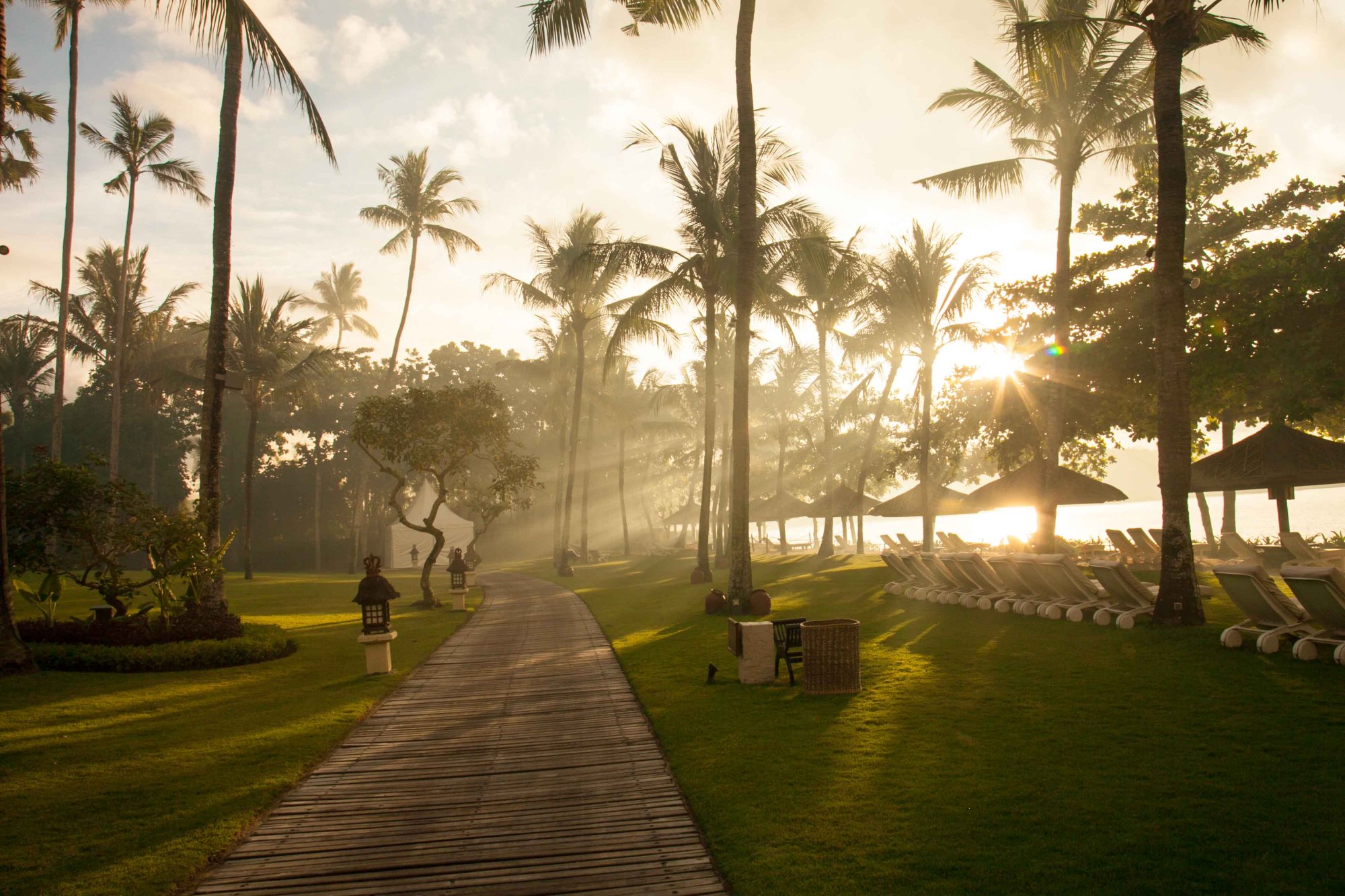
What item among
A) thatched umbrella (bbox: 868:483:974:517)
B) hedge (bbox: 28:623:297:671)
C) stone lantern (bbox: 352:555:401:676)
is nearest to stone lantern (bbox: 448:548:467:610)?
hedge (bbox: 28:623:297:671)

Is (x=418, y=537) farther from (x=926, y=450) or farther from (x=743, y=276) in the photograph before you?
(x=743, y=276)

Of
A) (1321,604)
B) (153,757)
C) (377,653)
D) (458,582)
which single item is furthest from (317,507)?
(1321,604)

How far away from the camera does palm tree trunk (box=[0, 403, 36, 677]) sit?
9.66 m

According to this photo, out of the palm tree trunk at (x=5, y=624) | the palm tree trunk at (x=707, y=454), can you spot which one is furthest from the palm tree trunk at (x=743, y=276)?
the palm tree trunk at (x=5, y=624)

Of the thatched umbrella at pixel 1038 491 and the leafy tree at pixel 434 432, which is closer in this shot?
the leafy tree at pixel 434 432

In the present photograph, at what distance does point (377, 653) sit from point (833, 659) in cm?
581

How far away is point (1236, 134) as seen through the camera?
830 inches

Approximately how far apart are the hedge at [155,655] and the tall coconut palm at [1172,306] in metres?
11.8

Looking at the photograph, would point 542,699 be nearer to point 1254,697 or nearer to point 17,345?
point 1254,697

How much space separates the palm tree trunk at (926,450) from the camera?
25531 millimetres

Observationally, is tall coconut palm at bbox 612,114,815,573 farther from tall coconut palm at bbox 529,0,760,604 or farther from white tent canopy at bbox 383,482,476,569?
white tent canopy at bbox 383,482,476,569

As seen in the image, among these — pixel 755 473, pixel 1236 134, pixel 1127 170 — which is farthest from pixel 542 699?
pixel 755 473

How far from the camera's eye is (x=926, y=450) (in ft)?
83.0

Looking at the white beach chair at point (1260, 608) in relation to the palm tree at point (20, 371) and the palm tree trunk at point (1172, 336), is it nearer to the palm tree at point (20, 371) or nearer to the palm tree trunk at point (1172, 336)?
the palm tree trunk at point (1172, 336)
